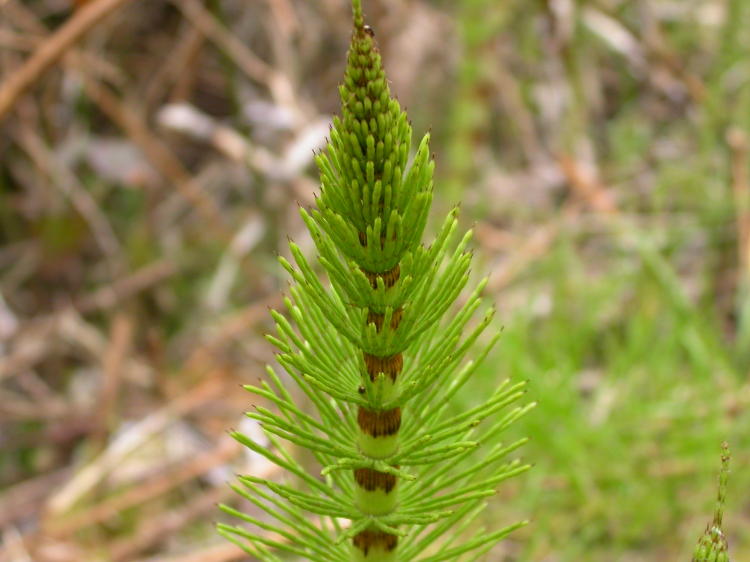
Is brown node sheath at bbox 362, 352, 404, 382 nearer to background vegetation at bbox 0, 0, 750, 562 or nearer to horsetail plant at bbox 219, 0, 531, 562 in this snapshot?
horsetail plant at bbox 219, 0, 531, 562

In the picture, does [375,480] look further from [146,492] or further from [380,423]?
[146,492]

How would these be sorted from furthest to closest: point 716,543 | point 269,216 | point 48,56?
point 269,216
point 48,56
point 716,543

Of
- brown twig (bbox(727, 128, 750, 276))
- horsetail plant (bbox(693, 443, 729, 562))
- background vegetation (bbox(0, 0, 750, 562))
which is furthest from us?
brown twig (bbox(727, 128, 750, 276))

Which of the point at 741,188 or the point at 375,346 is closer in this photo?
the point at 375,346

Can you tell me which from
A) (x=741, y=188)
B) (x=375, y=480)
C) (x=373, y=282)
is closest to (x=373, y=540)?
(x=375, y=480)

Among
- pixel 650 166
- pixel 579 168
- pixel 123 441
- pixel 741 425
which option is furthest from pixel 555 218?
pixel 123 441

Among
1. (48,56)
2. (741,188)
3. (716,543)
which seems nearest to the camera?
(716,543)

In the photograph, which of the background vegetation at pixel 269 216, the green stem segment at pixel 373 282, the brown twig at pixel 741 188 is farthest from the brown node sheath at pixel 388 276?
the brown twig at pixel 741 188

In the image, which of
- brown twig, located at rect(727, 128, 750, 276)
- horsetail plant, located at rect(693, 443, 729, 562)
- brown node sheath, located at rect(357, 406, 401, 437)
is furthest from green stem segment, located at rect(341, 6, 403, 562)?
brown twig, located at rect(727, 128, 750, 276)

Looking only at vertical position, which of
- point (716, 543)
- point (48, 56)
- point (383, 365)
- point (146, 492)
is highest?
point (48, 56)
